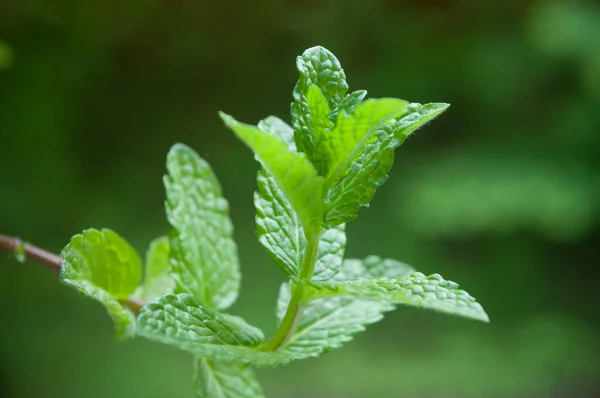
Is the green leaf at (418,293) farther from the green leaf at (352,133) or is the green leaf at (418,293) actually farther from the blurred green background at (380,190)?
the blurred green background at (380,190)

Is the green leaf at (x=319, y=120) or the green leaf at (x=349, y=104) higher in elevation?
the green leaf at (x=349, y=104)

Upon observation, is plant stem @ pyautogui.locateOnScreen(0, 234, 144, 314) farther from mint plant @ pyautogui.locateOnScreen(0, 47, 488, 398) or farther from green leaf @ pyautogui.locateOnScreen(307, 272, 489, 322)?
green leaf @ pyautogui.locateOnScreen(307, 272, 489, 322)

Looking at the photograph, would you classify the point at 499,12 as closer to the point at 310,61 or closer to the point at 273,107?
the point at 273,107

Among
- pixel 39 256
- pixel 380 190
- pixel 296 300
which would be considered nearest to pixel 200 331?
pixel 296 300

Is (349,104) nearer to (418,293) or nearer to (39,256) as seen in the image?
(418,293)

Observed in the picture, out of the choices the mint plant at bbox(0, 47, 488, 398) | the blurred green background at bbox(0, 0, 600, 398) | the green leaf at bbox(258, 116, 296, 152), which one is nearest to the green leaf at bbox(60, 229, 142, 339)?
the mint plant at bbox(0, 47, 488, 398)

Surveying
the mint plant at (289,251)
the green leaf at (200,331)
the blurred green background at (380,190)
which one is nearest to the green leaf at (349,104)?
the mint plant at (289,251)
